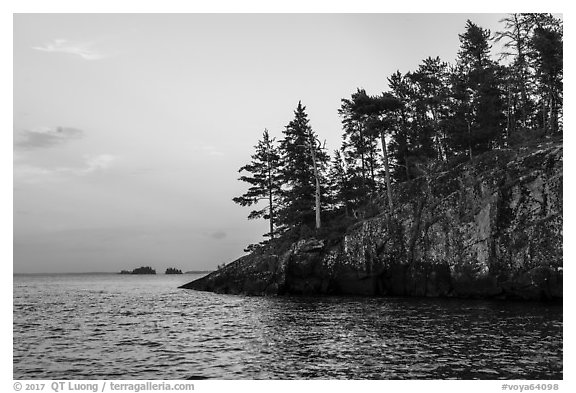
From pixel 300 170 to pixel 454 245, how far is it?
2309cm

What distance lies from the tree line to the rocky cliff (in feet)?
14.3

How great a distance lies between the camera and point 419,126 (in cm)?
5572

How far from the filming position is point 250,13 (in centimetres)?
1762

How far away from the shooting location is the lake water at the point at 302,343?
14.4m

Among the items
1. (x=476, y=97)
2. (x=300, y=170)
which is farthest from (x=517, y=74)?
(x=300, y=170)

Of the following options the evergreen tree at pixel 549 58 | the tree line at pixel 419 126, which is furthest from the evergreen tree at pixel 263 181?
the evergreen tree at pixel 549 58

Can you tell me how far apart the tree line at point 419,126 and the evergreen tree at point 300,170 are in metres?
0.12

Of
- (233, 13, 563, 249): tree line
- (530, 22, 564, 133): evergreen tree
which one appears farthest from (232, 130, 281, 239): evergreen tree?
(530, 22, 564, 133): evergreen tree

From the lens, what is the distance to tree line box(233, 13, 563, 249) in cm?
4319

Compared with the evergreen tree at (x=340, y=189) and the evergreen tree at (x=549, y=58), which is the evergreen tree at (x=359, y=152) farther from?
the evergreen tree at (x=549, y=58)

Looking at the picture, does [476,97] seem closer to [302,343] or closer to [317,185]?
[317,185]

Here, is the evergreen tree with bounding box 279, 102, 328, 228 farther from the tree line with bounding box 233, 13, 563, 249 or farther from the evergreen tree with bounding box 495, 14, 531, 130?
the evergreen tree with bounding box 495, 14, 531, 130
